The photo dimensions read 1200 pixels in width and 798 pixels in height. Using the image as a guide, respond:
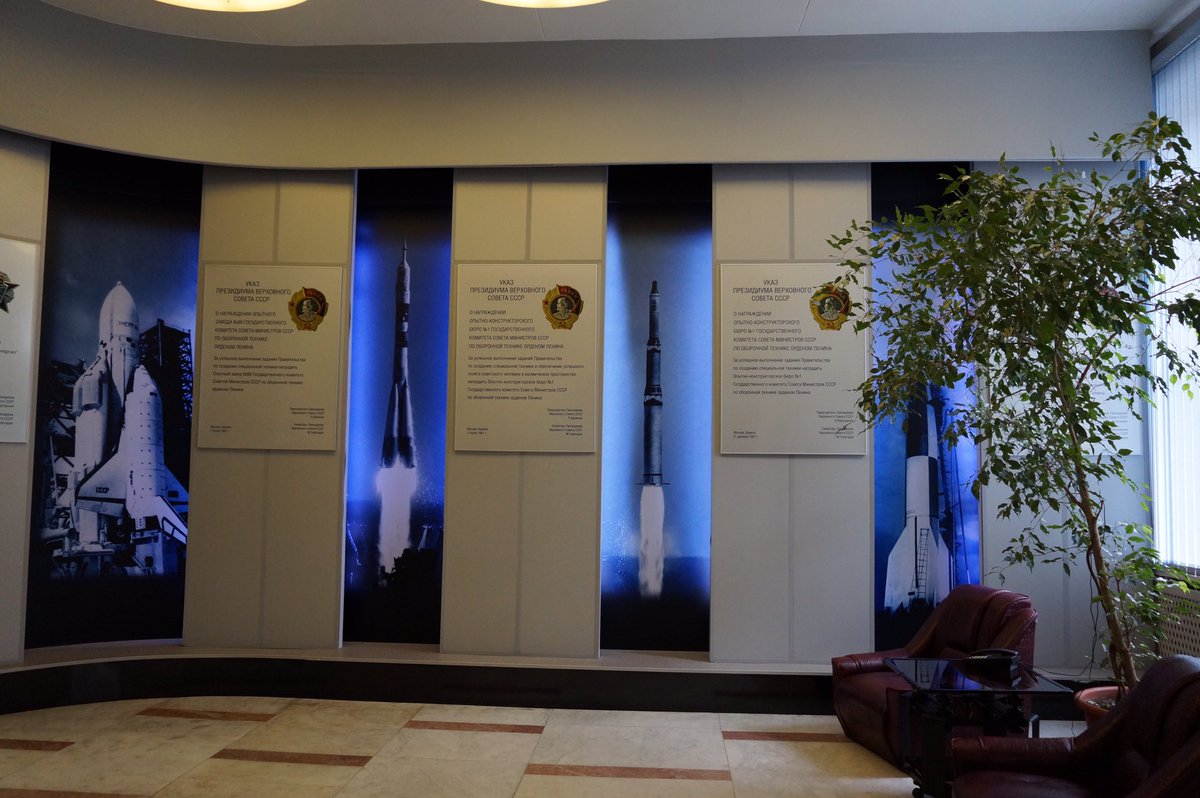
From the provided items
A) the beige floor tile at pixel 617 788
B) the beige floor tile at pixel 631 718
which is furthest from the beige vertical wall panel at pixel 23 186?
the beige floor tile at pixel 617 788

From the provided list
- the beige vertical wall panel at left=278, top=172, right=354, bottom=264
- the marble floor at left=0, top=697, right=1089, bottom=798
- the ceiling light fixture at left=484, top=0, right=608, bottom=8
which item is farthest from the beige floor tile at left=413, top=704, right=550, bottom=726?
the ceiling light fixture at left=484, top=0, right=608, bottom=8

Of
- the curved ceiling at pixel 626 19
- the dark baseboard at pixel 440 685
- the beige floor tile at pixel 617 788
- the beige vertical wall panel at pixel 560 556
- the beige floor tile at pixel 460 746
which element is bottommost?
the beige floor tile at pixel 617 788

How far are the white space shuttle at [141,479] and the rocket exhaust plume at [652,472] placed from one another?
3.83 m

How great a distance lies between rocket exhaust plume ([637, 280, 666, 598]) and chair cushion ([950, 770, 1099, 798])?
146 inches

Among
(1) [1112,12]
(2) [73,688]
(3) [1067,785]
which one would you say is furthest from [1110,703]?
(2) [73,688]

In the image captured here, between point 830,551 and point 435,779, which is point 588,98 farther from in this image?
point 435,779

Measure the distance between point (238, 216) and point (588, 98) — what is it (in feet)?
9.72

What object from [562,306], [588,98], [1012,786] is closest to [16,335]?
[562,306]

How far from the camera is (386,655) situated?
648 centimetres

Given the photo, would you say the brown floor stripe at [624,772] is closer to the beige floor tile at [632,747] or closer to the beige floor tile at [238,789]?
the beige floor tile at [632,747]

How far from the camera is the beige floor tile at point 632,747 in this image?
5.14 meters

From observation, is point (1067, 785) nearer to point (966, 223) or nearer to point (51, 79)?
point (966, 223)

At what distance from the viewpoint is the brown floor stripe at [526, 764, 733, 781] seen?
16.1 ft

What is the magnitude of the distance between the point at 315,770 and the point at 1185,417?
20.0ft
